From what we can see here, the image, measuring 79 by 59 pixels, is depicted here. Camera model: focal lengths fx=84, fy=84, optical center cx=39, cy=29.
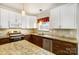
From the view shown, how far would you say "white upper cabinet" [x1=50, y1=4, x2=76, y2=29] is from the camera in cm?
109

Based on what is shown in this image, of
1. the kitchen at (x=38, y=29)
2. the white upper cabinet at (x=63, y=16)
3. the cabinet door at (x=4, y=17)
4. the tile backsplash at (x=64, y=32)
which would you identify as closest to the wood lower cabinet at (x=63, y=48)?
the kitchen at (x=38, y=29)

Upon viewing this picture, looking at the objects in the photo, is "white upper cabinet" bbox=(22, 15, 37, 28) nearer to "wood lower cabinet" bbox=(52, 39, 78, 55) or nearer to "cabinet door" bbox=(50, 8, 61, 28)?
"cabinet door" bbox=(50, 8, 61, 28)

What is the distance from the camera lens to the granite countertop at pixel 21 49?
1101 mm

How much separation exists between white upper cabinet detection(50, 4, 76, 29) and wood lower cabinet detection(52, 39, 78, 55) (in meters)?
0.24

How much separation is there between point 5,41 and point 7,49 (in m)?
0.11

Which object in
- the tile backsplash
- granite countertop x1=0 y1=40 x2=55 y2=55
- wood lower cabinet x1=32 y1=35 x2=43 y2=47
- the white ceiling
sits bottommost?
granite countertop x1=0 y1=40 x2=55 y2=55

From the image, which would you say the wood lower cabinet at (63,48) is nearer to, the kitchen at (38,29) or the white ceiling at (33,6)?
the kitchen at (38,29)

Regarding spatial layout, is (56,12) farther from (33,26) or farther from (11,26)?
(11,26)

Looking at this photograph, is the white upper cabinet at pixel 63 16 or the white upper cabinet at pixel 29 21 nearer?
the white upper cabinet at pixel 63 16

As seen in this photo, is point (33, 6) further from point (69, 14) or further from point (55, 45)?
point (55, 45)

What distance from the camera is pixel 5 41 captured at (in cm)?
116

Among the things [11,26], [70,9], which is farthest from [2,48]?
[70,9]

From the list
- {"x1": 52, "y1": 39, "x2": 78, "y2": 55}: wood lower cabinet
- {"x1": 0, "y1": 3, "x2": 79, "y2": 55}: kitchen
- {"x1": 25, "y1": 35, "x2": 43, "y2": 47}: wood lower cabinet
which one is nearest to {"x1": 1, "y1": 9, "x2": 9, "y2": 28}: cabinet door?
{"x1": 0, "y1": 3, "x2": 79, "y2": 55}: kitchen

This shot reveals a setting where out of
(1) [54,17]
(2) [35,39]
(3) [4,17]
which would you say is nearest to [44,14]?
(1) [54,17]
